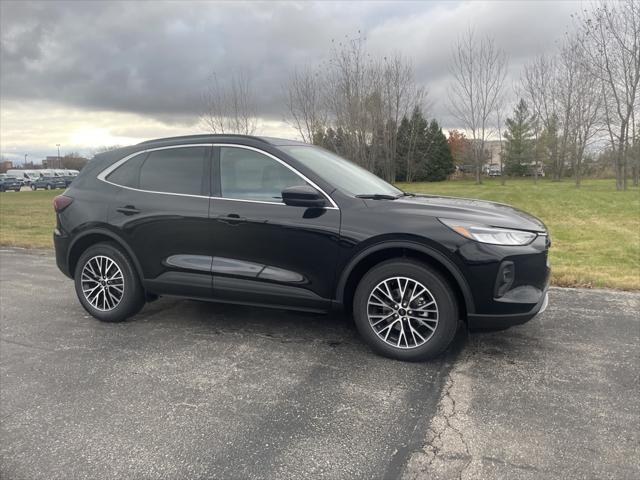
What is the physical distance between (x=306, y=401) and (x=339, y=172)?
6.63 ft

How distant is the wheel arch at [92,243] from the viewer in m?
4.35

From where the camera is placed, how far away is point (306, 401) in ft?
9.98

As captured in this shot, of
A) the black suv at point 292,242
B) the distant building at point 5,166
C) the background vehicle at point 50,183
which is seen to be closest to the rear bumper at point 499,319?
the black suv at point 292,242

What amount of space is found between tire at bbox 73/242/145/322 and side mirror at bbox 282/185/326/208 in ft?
5.78

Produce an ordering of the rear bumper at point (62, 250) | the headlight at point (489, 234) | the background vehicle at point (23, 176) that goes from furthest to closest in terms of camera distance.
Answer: the background vehicle at point (23, 176)
the rear bumper at point (62, 250)
the headlight at point (489, 234)

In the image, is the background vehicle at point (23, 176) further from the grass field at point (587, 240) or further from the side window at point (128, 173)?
the side window at point (128, 173)

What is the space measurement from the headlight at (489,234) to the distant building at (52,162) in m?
109

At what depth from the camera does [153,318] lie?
4715 millimetres

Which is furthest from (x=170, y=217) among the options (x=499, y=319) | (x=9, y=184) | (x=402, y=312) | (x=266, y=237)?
(x=9, y=184)

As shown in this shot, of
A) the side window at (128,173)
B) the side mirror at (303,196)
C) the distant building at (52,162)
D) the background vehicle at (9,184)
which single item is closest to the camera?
the side mirror at (303,196)

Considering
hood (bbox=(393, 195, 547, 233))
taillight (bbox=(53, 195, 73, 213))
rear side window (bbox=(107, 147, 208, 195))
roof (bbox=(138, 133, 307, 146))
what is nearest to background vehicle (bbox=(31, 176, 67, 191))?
taillight (bbox=(53, 195, 73, 213))

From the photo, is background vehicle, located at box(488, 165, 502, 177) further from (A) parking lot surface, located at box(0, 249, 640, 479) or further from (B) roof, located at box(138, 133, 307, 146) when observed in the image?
(B) roof, located at box(138, 133, 307, 146)

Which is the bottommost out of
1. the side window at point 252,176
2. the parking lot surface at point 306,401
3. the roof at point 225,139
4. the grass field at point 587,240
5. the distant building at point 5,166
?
the parking lot surface at point 306,401

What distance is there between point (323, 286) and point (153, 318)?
6.57ft
